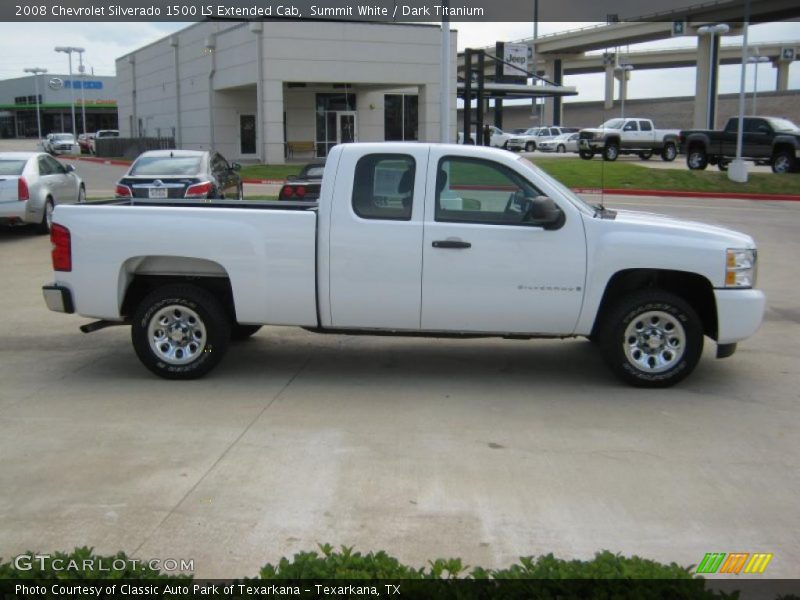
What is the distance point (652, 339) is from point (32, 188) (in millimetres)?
12739

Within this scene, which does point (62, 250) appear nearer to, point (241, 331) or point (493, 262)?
point (241, 331)

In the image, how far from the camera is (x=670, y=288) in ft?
24.8

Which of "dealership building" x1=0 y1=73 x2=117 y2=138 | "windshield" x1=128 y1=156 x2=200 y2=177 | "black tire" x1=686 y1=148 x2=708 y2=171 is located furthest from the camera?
"dealership building" x1=0 y1=73 x2=117 y2=138

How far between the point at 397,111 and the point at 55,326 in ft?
133

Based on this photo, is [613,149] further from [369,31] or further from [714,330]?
[714,330]

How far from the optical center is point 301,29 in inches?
1626

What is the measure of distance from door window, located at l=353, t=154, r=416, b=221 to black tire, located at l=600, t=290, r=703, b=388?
1.94m

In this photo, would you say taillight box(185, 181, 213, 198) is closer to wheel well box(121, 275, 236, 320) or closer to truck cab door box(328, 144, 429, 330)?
wheel well box(121, 275, 236, 320)

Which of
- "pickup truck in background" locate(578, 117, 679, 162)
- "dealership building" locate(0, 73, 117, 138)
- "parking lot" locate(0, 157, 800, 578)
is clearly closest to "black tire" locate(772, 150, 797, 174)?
"pickup truck in background" locate(578, 117, 679, 162)

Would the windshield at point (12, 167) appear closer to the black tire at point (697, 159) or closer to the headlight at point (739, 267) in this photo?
the headlight at point (739, 267)

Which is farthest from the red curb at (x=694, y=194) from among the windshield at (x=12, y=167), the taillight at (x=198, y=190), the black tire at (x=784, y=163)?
the windshield at (x=12, y=167)

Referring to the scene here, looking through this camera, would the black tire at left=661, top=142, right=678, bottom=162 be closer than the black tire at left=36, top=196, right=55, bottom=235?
No

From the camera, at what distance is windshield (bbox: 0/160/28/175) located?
53.5ft

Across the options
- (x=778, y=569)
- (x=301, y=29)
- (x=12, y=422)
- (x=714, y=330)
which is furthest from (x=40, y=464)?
(x=301, y=29)
